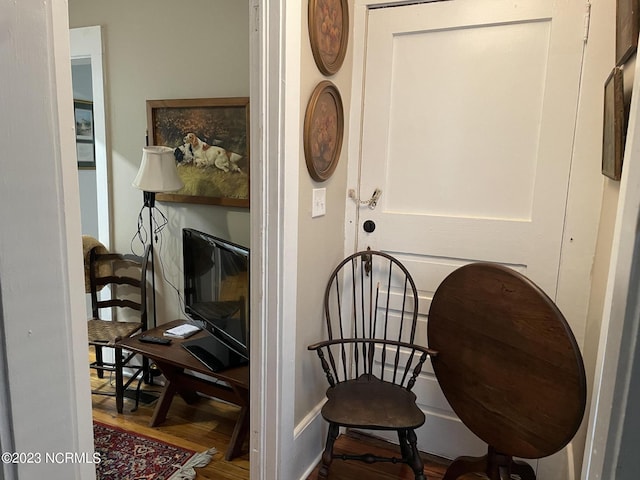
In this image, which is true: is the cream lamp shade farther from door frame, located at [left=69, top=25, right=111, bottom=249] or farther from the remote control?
Answer: the remote control

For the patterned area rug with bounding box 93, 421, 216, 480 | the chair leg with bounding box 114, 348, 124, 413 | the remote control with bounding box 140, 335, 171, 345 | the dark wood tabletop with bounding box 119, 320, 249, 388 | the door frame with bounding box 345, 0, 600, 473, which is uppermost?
the door frame with bounding box 345, 0, 600, 473

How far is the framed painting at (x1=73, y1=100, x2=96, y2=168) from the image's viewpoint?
3.20 metres

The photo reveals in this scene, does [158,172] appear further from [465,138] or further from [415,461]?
[415,461]

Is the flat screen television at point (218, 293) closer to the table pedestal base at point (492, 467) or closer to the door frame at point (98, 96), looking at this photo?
the door frame at point (98, 96)

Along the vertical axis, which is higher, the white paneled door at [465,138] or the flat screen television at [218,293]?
the white paneled door at [465,138]

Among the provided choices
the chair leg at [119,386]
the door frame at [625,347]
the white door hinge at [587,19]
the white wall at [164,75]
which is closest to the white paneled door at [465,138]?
the white door hinge at [587,19]

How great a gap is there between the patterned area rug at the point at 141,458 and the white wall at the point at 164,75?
0.78 metres

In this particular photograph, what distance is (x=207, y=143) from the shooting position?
2504 mm

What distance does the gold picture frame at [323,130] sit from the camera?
1.73 metres

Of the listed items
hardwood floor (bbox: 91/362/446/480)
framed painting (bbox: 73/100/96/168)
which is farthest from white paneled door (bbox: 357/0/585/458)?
framed painting (bbox: 73/100/96/168)

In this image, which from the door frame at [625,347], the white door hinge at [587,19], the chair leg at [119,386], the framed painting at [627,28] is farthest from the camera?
the chair leg at [119,386]

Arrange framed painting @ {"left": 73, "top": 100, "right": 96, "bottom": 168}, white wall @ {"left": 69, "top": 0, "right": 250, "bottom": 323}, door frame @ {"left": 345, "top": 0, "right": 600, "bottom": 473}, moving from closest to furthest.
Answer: door frame @ {"left": 345, "top": 0, "right": 600, "bottom": 473}, white wall @ {"left": 69, "top": 0, "right": 250, "bottom": 323}, framed painting @ {"left": 73, "top": 100, "right": 96, "bottom": 168}

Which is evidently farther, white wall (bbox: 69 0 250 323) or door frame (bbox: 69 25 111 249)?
door frame (bbox: 69 25 111 249)

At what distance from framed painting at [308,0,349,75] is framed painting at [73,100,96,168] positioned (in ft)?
7.00
